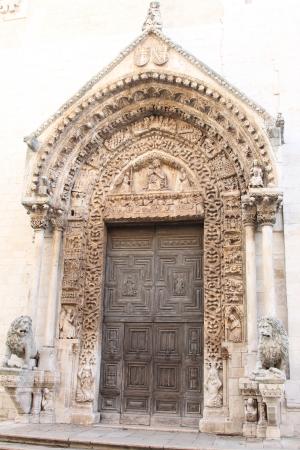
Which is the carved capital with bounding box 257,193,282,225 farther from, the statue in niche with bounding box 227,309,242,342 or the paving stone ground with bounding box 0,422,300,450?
the paving stone ground with bounding box 0,422,300,450

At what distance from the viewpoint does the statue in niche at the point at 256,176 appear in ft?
28.8

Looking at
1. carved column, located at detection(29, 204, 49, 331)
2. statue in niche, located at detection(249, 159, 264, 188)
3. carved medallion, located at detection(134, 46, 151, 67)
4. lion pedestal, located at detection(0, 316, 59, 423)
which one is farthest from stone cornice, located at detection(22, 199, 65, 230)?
statue in niche, located at detection(249, 159, 264, 188)

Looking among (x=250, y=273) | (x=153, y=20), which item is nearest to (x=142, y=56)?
(x=153, y=20)

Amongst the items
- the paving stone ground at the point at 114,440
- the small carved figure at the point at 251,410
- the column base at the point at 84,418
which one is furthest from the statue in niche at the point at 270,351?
the column base at the point at 84,418

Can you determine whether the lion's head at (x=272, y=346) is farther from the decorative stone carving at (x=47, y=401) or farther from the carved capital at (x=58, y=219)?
the carved capital at (x=58, y=219)

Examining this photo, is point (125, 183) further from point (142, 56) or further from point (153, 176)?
point (142, 56)

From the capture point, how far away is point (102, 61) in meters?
11.0

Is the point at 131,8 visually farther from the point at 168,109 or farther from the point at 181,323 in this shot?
the point at 181,323

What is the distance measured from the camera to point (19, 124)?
11.1 m

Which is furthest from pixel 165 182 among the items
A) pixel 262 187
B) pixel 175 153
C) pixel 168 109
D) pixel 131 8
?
pixel 131 8

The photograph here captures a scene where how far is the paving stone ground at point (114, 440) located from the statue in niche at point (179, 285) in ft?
7.92

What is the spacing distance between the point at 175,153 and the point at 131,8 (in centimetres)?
346

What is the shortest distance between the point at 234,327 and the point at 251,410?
1.35 meters

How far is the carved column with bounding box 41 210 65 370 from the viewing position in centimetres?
912
